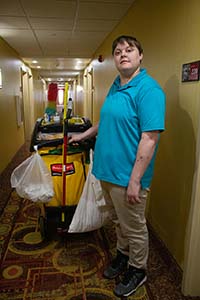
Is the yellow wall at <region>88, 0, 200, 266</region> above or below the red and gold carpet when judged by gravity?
above

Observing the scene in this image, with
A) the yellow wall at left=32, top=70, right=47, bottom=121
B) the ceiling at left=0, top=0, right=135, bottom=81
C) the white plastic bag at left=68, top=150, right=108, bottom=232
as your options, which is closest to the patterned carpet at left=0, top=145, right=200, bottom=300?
the white plastic bag at left=68, top=150, right=108, bottom=232

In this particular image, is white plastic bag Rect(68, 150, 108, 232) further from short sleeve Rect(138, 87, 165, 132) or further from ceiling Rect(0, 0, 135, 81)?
ceiling Rect(0, 0, 135, 81)

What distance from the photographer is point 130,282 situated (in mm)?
1590

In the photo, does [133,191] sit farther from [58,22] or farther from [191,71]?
[58,22]

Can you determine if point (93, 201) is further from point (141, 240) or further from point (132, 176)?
point (132, 176)

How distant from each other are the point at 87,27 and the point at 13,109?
221 centimetres

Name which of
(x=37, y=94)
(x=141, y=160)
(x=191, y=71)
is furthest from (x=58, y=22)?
(x=37, y=94)

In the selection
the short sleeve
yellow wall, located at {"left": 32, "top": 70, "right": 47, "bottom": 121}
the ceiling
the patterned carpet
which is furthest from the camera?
yellow wall, located at {"left": 32, "top": 70, "right": 47, "bottom": 121}

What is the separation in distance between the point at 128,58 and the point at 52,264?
5.12ft

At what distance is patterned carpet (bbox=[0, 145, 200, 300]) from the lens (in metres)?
1.59

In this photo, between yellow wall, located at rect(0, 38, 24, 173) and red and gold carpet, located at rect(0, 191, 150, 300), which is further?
yellow wall, located at rect(0, 38, 24, 173)

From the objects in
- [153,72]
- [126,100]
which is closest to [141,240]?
[126,100]

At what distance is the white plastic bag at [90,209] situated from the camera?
1.77 m

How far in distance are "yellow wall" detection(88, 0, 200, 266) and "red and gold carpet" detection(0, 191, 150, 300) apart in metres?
0.50
